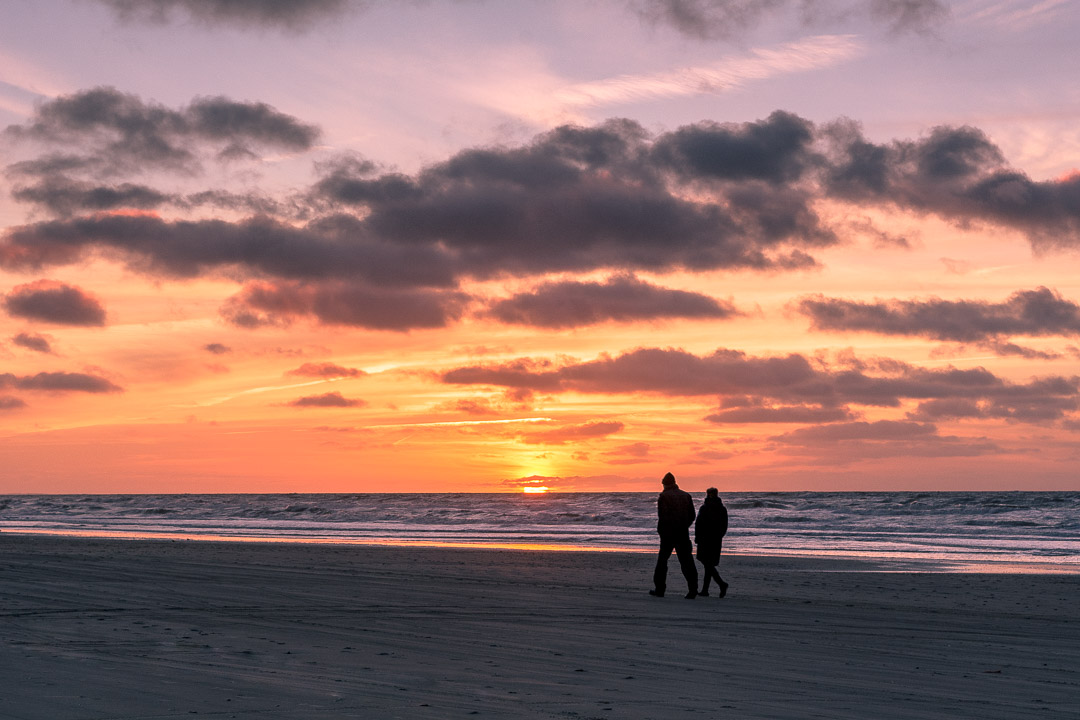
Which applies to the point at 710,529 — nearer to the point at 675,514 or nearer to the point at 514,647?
the point at 675,514

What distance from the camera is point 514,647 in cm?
1045

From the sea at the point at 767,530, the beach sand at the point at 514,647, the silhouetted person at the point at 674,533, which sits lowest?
the sea at the point at 767,530

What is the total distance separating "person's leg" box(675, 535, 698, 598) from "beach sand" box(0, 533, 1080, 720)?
0.45 m

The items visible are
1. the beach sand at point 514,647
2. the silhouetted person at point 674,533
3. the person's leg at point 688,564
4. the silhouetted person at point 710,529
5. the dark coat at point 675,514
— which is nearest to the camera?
the beach sand at point 514,647

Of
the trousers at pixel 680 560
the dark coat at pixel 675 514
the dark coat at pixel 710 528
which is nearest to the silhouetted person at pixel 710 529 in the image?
the dark coat at pixel 710 528

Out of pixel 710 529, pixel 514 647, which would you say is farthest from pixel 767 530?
pixel 514 647

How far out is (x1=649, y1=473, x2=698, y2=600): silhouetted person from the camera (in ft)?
55.0

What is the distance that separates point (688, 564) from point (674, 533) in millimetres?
619

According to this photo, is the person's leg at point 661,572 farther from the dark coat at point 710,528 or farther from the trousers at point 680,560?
the dark coat at point 710,528

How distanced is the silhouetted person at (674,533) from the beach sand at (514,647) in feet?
1.65

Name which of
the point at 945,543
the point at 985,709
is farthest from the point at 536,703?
the point at 945,543

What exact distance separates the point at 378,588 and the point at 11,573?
23.4ft

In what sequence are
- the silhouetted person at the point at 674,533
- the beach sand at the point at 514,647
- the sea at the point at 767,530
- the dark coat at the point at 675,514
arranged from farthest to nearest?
the sea at the point at 767,530 < the dark coat at the point at 675,514 < the silhouetted person at the point at 674,533 < the beach sand at the point at 514,647

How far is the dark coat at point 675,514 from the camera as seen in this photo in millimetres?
17172
